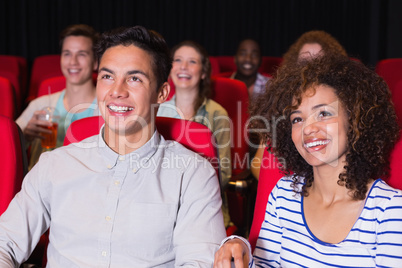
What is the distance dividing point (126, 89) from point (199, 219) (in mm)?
483

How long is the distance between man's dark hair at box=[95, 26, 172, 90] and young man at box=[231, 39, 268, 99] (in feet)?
7.16

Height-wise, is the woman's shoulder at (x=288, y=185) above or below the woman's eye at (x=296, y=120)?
below

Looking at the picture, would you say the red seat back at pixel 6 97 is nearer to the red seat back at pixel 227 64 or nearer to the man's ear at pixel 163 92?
the man's ear at pixel 163 92

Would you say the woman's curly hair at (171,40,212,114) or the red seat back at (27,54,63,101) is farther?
the red seat back at (27,54,63,101)

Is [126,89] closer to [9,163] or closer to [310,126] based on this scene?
[9,163]

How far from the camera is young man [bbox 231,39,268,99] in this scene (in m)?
3.98

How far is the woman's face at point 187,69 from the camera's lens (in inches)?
116

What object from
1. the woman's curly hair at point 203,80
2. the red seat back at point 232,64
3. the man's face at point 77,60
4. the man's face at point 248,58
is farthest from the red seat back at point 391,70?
the man's face at point 77,60

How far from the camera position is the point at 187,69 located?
9.84 ft

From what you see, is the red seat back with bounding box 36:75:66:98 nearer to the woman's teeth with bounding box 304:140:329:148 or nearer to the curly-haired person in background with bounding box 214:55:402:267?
the curly-haired person in background with bounding box 214:55:402:267

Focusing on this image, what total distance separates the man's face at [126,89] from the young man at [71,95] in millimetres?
865

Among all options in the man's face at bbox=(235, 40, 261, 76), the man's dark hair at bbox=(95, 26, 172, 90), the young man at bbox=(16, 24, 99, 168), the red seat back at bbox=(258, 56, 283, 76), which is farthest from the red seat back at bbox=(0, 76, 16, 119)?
the red seat back at bbox=(258, 56, 283, 76)

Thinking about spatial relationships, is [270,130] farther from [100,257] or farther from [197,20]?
[197,20]

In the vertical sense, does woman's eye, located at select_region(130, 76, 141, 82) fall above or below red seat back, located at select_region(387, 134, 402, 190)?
above
